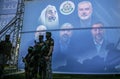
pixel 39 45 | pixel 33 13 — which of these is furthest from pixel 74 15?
pixel 39 45

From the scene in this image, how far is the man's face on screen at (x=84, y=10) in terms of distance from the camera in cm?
1068

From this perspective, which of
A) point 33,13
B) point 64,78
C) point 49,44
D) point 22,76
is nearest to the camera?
point 49,44

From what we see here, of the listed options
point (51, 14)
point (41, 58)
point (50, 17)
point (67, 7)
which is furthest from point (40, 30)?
point (41, 58)

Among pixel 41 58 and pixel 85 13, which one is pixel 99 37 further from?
pixel 41 58

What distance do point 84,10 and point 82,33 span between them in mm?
896

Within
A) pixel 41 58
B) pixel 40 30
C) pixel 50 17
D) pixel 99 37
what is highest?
pixel 50 17

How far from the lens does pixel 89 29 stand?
1051 cm

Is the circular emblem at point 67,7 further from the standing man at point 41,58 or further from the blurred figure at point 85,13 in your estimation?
the standing man at point 41,58

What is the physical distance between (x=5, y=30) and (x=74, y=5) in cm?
366

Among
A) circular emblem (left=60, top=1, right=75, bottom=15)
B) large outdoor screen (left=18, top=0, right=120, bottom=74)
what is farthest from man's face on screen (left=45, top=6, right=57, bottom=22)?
circular emblem (left=60, top=1, right=75, bottom=15)

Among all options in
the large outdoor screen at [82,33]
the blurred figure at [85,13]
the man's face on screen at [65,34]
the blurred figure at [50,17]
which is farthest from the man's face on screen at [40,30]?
the blurred figure at [85,13]

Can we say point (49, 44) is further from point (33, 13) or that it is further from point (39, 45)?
point (33, 13)

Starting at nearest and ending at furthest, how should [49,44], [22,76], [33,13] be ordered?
[49,44], [22,76], [33,13]

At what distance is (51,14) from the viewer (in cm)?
1141
